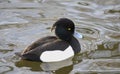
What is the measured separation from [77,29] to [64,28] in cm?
137

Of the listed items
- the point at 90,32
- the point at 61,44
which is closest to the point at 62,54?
the point at 61,44

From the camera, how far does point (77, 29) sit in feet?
31.0

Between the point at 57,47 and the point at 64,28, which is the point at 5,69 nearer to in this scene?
the point at 57,47

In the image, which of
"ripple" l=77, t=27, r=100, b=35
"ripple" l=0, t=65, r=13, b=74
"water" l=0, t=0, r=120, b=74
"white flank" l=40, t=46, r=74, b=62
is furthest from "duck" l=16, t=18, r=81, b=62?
"ripple" l=77, t=27, r=100, b=35

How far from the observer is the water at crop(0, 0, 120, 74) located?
7.76 m

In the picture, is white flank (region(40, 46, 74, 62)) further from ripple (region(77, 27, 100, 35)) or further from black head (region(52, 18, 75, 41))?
ripple (region(77, 27, 100, 35))

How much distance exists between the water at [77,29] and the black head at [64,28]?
415 millimetres

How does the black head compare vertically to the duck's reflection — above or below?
above

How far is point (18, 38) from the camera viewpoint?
8.82 m

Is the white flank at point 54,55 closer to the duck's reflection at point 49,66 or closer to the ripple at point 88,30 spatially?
the duck's reflection at point 49,66

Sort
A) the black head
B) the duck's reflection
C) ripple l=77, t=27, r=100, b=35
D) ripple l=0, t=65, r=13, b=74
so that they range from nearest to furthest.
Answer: ripple l=0, t=65, r=13, b=74 → the duck's reflection → the black head → ripple l=77, t=27, r=100, b=35

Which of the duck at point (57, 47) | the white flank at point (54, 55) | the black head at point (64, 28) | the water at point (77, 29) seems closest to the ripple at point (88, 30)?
the water at point (77, 29)

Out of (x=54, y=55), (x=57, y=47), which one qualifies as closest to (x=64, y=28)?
(x=57, y=47)

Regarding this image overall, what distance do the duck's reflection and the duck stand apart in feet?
0.28
